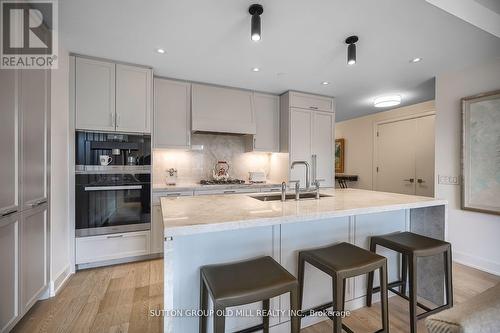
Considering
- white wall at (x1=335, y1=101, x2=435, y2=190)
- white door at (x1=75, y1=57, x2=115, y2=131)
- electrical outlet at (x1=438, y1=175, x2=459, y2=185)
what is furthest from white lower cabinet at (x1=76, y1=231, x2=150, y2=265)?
white wall at (x1=335, y1=101, x2=435, y2=190)

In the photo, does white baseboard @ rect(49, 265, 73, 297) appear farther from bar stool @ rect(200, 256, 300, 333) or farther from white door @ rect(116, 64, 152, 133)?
bar stool @ rect(200, 256, 300, 333)

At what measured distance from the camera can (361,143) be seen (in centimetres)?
566

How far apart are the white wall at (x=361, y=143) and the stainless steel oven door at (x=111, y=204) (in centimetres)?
499

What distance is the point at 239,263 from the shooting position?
1.31 metres

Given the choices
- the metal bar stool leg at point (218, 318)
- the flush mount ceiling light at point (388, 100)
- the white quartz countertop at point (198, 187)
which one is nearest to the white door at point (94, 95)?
the white quartz countertop at point (198, 187)

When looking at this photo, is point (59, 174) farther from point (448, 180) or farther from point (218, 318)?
point (448, 180)

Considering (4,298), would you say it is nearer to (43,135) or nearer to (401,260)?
(43,135)

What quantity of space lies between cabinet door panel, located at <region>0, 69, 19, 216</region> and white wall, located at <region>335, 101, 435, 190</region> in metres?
5.77

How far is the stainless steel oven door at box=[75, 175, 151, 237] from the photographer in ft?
8.09

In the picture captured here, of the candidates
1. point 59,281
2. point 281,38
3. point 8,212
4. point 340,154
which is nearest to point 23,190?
point 8,212

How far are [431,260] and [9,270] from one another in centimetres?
316

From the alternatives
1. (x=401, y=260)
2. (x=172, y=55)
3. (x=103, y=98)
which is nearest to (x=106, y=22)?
(x=172, y=55)

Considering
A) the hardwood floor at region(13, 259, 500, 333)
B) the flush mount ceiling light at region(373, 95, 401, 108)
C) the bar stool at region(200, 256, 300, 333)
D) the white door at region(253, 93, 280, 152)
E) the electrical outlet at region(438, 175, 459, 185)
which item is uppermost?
the flush mount ceiling light at region(373, 95, 401, 108)

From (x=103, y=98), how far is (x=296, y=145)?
2758mm
